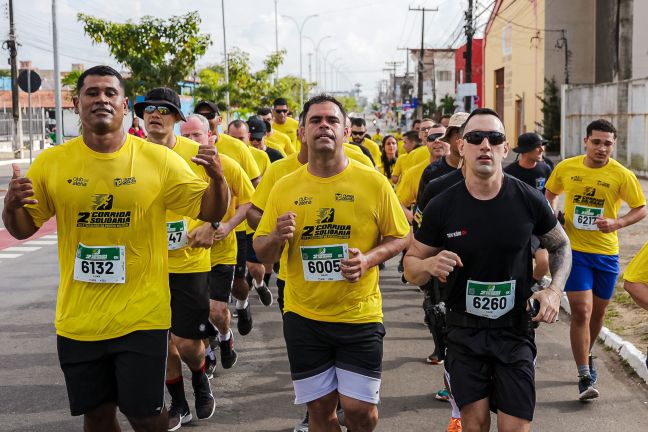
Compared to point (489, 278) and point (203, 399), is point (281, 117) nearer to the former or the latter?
point (203, 399)

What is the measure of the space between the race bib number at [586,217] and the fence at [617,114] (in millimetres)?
23608

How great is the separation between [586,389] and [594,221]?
4.26 ft

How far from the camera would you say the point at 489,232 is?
4262 mm

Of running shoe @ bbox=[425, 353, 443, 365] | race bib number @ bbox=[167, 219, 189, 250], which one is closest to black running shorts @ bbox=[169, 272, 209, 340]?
race bib number @ bbox=[167, 219, 189, 250]

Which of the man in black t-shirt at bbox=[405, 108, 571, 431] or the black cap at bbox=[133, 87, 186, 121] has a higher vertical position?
the black cap at bbox=[133, 87, 186, 121]

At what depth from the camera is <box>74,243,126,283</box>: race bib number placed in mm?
4250

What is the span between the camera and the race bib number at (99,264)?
13.9 ft

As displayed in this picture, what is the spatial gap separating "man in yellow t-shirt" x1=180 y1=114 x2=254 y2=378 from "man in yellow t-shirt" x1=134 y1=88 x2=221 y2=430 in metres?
0.60

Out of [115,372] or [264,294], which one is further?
[264,294]

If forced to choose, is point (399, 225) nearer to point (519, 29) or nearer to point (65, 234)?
point (65, 234)

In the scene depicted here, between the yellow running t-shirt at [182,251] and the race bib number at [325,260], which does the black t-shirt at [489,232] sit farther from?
the yellow running t-shirt at [182,251]

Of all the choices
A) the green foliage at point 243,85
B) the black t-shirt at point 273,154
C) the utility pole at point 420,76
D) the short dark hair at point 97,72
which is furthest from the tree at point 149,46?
the utility pole at point 420,76

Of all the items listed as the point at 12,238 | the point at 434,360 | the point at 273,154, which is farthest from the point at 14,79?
the point at 434,360

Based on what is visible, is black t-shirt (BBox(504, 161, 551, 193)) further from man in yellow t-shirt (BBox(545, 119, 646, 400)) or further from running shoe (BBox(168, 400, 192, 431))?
running shoe (BBox(168, 400, 192, 431))
